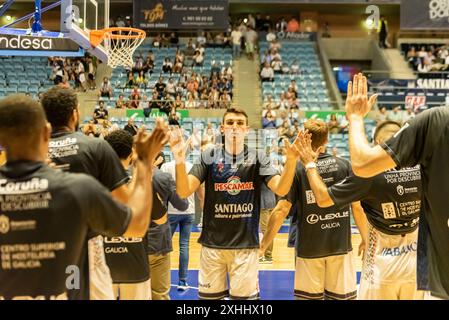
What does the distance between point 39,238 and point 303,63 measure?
20989mm

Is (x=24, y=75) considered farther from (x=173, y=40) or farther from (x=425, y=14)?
(x=425, y=14)

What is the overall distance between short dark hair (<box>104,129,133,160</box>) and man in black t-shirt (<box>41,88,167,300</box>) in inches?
36.4

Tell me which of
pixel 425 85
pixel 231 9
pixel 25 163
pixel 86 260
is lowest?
pixel 86 260

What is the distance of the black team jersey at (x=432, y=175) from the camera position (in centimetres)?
255

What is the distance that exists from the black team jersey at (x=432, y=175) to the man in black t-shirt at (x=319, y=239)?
7.15ft

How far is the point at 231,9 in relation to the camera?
83.0 feet

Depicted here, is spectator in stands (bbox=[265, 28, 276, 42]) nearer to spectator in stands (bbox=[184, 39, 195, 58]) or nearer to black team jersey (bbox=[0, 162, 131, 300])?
spectator in stands (bbox=[184, 39, 195, 58])

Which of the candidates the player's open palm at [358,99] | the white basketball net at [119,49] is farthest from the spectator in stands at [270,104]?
the player's open palm at [358,99]

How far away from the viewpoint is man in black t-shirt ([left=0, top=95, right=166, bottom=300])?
2.23m

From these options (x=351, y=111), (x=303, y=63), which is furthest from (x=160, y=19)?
(x=351, y=111)

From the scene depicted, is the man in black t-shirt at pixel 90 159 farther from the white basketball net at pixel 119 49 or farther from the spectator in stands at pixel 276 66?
the spectator in stands at pixel 276 66

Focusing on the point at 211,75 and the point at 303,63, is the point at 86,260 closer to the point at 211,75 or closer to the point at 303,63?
the point at 211,75

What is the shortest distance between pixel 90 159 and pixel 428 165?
1.80 m

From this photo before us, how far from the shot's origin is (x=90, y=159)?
3115 millimetres
